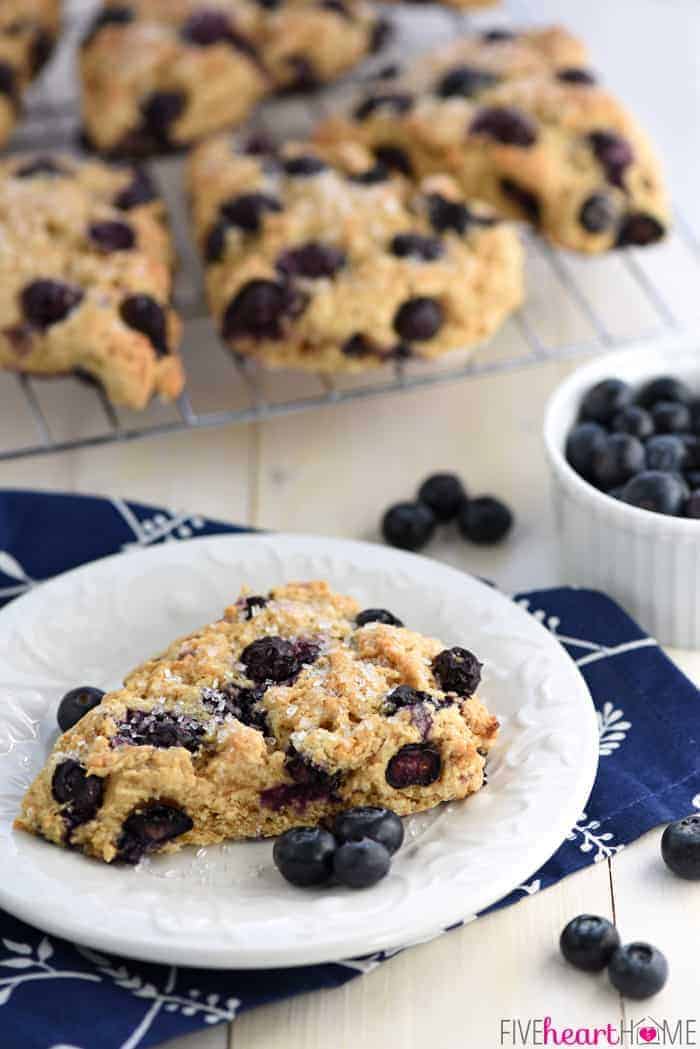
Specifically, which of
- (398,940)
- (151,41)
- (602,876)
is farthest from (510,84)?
(398,940)

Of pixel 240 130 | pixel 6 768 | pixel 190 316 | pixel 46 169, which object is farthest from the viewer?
pixel 240 130

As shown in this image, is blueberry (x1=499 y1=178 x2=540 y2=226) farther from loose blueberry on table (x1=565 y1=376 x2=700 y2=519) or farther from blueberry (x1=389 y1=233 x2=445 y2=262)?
loose blueberry on table (x1=565 y1=376 x2=700 y2=519)

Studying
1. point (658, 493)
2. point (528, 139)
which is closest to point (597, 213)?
point (528, 139)

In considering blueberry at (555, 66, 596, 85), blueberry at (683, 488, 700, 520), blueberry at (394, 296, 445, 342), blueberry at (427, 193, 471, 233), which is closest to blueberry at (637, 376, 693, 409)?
blueberry at (683, 488, 700, 520)

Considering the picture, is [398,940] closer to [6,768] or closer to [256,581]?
[6,768]

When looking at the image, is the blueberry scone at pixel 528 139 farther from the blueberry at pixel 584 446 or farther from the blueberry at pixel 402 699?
the blueberry at pixel 402 699

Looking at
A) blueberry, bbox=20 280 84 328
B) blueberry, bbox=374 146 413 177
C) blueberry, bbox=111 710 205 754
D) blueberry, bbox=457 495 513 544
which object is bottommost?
blueberry, bbox=457 495 513 544
